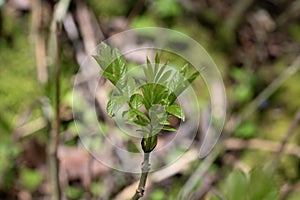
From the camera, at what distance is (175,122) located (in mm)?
1855

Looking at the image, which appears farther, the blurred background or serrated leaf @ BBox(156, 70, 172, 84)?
the blurred background

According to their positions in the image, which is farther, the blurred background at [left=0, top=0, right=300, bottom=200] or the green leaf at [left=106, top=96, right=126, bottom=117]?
the blurred background at [left=0, top=0, right=300, bottom=200]

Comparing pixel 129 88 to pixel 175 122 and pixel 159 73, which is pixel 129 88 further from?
pixel 175 122

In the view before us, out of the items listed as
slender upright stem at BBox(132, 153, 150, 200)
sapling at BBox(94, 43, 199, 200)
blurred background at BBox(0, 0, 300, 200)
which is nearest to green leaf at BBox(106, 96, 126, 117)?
sapling at BBox(94, 43, 199, 200)

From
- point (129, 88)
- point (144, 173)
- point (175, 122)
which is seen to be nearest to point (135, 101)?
point (129, 88)

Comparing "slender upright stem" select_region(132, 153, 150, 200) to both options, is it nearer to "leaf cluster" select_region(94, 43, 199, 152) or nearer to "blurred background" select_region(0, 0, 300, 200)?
"leaf cluster" select_region(94, 43, 199, 152)

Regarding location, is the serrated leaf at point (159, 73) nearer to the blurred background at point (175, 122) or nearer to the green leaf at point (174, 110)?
the green leaf at point (174, 110)

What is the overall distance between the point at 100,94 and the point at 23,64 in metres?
0.32

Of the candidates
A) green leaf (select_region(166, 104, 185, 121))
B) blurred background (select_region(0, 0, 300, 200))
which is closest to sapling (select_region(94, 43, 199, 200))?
green leaf (select_region(166, 104, 185, 121))

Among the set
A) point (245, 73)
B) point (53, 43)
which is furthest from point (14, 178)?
point (245, 73)

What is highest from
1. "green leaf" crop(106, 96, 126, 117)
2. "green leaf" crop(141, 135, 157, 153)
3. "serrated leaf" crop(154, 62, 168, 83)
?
"serrated leaf" crop(154, 62, 168, 83)

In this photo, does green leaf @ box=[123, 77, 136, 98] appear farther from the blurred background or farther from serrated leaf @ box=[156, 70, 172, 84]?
the blurred background

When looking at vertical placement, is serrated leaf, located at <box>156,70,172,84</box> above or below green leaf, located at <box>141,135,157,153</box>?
above

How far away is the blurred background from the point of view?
1.67 metres
